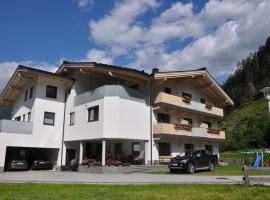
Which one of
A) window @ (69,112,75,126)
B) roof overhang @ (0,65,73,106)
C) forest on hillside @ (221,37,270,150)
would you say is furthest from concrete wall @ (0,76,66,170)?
forest on hillside @ (221,37,270,150)

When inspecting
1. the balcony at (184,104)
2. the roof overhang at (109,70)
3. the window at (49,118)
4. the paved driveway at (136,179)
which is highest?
the roof overhang at (109,70)

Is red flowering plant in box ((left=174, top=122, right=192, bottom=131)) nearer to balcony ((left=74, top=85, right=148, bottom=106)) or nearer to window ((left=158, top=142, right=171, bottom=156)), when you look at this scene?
window ((left=158, top=142, right=171, bottom=156))

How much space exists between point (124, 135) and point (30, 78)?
11.7 m

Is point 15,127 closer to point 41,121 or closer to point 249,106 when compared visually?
point 41,121

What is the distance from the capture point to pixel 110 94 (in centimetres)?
2620

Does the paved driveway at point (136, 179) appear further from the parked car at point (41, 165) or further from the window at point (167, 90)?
the window at point (167, 90)

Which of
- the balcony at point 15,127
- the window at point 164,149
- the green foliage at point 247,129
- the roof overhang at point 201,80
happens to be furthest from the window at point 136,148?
the green foliage at point 247,129

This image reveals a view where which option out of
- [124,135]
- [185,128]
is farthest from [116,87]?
[185,128]

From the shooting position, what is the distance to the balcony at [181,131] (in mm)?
28469

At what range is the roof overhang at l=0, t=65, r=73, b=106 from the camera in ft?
93.4

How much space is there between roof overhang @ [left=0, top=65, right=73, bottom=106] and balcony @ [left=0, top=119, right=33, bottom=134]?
4.71 meters

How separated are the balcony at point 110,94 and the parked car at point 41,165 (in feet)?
20.0

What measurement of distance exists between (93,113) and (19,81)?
32.7 feet

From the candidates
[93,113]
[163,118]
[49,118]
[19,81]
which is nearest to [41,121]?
[49,118]
